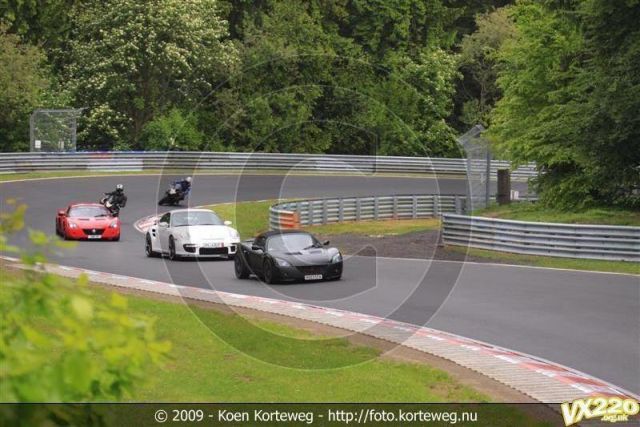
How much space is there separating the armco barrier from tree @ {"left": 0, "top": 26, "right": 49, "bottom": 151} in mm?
36157

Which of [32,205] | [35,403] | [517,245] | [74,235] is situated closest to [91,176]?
[32,205]

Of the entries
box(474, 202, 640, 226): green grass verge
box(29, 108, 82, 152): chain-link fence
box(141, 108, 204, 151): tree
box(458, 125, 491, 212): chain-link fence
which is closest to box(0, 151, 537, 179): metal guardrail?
box(29, 108, 82, 152): chain-link fence

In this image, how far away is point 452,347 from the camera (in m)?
16.7

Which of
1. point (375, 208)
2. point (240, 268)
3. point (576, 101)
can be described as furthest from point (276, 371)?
point (375, 208)

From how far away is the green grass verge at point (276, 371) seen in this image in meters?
13.4

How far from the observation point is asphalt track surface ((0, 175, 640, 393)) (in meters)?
16.9

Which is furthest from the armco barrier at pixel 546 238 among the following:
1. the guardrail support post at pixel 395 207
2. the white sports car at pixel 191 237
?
the guardrail support post at pixel 395 207

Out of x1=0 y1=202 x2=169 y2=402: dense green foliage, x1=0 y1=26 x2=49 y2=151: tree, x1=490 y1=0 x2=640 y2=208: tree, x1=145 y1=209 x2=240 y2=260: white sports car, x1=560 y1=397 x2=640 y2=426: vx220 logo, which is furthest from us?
x1=0 y1=26 x2=49 y2=151: tree

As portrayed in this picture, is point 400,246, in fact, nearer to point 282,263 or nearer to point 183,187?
point 282,263

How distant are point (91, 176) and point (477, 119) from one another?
3123 cm

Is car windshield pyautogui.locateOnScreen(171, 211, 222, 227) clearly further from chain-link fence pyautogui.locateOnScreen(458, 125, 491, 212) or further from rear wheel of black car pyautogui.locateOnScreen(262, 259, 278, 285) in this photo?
chain-link fence pyautogui.locateOnScreen(458, 125, 491, 212)

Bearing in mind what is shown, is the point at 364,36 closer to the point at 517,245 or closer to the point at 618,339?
the point at 517,245

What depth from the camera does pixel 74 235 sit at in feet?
114

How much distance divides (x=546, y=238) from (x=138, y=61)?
40.6 metres
